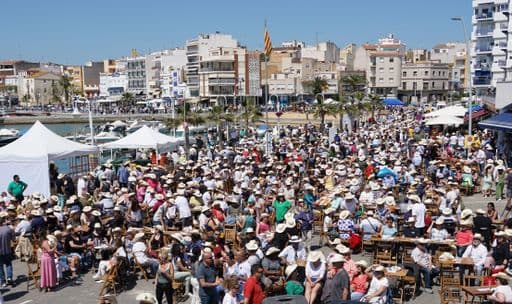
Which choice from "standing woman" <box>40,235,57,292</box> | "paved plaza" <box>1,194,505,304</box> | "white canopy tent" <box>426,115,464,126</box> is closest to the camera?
"paved plaza" <box>1,194,505,304</box>

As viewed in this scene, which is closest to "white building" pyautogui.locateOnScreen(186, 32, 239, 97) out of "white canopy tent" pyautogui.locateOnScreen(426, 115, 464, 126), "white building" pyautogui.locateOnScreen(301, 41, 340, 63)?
"white building" pyautogui.locateOnScreen(301, 41, 340, 63)

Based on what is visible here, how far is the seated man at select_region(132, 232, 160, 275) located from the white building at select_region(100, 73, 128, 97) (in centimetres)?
12090

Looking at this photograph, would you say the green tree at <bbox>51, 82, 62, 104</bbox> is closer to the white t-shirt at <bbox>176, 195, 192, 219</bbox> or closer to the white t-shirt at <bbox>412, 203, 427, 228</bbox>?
the white t-shirt at <bbox>176, 195, 192, 219</bbox>

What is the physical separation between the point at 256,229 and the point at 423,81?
9983cm

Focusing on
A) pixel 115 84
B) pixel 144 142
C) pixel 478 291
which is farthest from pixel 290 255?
pixel 115 84

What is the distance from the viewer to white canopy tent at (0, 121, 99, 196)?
59.4 feet

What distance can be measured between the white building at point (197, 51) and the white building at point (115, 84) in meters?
26.4

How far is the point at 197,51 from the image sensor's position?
10588 centimetres

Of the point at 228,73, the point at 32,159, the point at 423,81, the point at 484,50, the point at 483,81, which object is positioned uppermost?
the point at 484,50

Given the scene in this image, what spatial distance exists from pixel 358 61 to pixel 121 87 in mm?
57544

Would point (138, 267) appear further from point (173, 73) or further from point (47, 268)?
point (173, 73)

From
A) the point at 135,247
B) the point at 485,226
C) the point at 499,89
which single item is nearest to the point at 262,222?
the point at 135,247

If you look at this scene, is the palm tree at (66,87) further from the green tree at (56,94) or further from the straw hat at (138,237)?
the straw hat at (138,237)

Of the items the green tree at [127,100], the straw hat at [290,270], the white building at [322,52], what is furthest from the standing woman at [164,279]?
the white building at [322,52]
